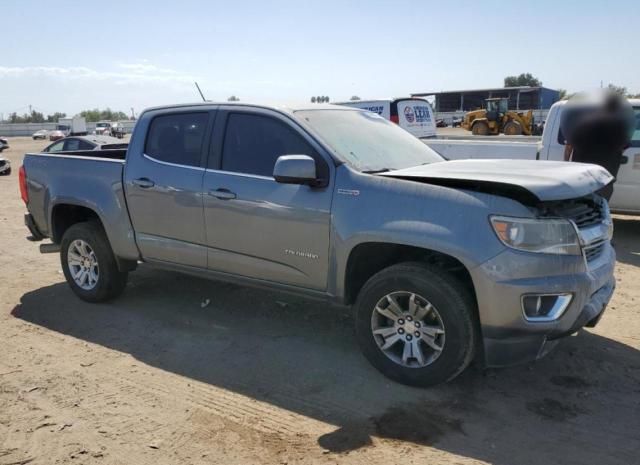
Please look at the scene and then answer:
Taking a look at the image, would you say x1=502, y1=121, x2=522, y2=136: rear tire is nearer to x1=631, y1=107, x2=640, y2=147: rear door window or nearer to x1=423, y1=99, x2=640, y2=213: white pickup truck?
x1=423, y1=99, x2=640, y2=213: white pickup truck

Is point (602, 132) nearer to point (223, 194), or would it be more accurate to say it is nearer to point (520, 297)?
point (520, 297)

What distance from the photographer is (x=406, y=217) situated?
355 centimetres

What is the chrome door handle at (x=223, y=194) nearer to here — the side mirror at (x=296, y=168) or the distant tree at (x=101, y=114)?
the side mirror at (x=296, y=168)

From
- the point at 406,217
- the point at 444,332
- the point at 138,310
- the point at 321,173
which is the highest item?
the point at 321,173

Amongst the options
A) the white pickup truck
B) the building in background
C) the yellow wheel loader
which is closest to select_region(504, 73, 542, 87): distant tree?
the building in background

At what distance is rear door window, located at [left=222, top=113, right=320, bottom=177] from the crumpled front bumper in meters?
1.63

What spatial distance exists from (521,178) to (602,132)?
4179 mm

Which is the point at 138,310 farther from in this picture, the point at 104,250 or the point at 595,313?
the point at 595,313

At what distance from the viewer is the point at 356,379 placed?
152 inches

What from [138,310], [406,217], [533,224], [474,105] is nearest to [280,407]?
[406,217]

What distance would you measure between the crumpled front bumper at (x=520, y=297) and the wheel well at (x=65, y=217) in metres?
4.00

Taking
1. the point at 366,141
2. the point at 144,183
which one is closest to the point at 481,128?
the point at 366,141

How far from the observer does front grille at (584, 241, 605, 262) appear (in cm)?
350

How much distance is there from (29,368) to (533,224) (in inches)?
146
